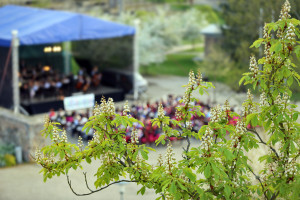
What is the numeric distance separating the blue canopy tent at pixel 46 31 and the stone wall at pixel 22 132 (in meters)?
1.72

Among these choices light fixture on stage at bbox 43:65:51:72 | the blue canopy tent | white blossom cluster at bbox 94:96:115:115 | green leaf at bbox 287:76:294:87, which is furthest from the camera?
light fixture on stage at bbox 43:65:51:72

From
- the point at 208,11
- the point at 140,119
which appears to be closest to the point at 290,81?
the point at 140,119

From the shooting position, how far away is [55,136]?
6117 mm

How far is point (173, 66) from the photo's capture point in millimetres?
→ 38062

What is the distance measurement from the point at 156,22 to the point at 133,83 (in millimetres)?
11076

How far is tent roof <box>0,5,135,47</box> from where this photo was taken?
873 inches

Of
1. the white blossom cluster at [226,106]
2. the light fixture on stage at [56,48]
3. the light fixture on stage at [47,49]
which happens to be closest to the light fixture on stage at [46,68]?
the light fixture on stage at [47,49]

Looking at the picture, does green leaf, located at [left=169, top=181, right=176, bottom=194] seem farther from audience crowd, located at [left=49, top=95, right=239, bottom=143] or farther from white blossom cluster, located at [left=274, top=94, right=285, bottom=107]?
audience crowd, located at [left=49, top=95, right=239, bottom=143]

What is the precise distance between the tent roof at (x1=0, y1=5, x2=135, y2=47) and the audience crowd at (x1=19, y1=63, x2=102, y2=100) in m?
2.37

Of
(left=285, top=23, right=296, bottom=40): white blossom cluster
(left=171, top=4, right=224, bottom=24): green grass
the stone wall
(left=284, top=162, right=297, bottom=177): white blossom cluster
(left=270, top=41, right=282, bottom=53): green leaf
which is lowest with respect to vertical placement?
the stone wall

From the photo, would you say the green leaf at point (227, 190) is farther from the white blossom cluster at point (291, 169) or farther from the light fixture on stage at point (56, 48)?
the light fixture on stage at point (56, 48)

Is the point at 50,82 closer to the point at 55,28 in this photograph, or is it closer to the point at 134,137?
the point at 55,28

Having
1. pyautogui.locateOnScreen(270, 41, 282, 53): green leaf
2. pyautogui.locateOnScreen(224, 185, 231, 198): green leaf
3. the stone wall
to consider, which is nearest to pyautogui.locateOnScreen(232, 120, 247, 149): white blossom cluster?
pyautogui.locateOnScreen(224, 185, 231, 198): green leaf

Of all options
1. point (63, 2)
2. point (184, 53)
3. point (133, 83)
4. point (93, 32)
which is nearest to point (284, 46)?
point (93, 32)
